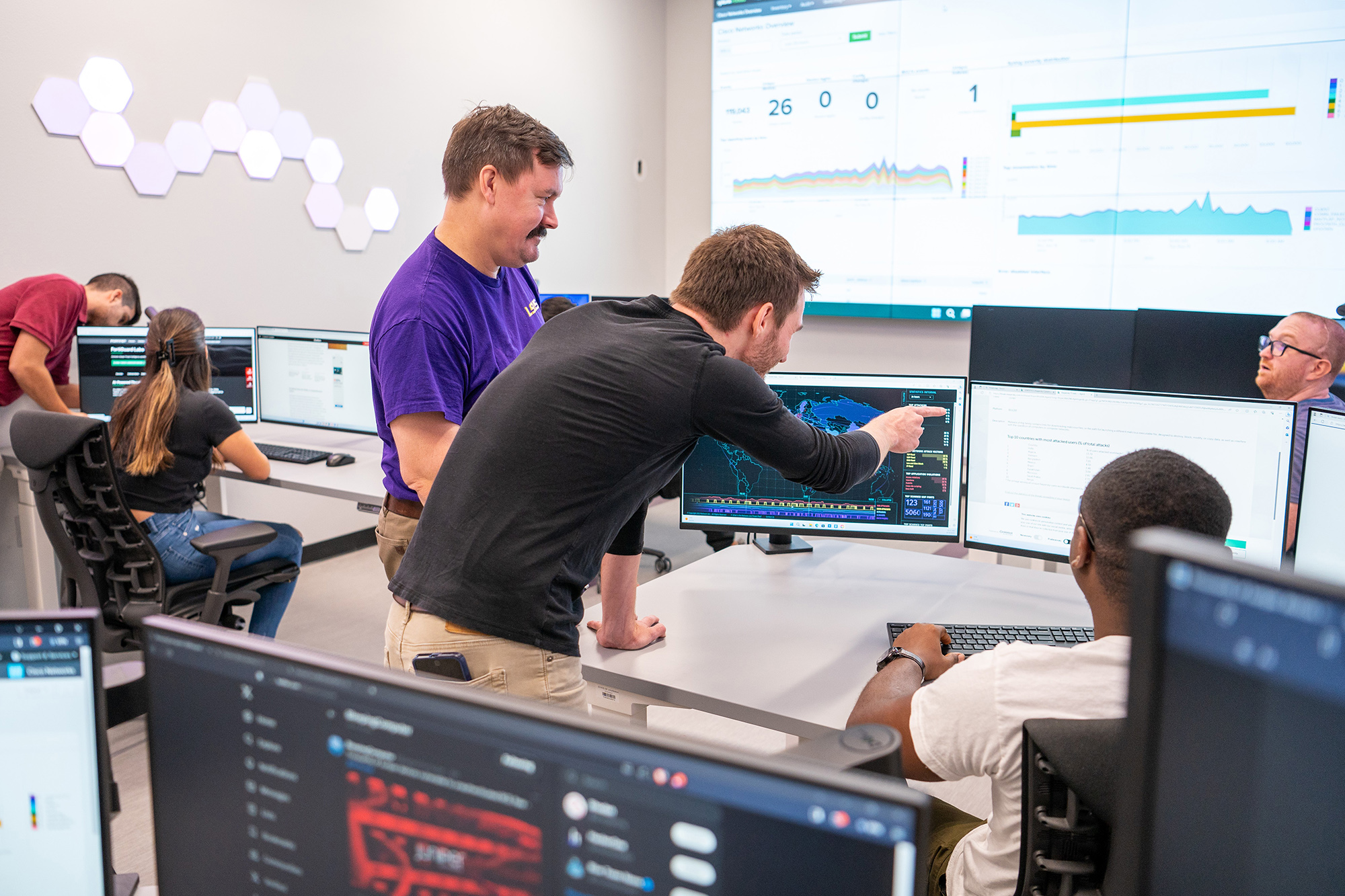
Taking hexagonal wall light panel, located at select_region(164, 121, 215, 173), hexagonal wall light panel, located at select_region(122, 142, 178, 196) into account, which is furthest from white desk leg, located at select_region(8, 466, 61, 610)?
hexagonal wall light panel, located at select_region(164, 121, 215, 173)

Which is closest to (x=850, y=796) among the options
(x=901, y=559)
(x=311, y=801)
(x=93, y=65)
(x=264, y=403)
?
(x=311, y=801)

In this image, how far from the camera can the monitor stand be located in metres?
2.28

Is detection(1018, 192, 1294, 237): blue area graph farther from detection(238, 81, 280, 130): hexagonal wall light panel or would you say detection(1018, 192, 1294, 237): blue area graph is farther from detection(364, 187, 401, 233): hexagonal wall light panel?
detection(238, 81, 280, 130): hexagonal wall light panel

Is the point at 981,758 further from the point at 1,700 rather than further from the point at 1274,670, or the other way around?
the point at 1,700

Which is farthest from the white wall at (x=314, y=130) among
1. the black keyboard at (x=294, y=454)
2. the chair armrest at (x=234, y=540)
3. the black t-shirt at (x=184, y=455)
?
the chair armrest at (x=234, y=540)

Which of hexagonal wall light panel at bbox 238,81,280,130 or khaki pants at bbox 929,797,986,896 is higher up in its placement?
hexagonal wall light panel at bbox 238,81,280,130

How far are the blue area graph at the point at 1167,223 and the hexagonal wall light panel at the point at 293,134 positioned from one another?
11.6ft

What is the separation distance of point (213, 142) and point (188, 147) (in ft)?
0.35

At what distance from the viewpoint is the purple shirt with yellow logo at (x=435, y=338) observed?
168cm

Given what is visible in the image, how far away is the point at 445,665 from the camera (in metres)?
1.39

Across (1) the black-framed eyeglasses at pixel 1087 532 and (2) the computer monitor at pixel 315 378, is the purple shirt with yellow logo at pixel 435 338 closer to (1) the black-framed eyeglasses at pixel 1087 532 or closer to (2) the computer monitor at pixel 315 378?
(1) the black-framed eyeglasses at pixel 1087 532

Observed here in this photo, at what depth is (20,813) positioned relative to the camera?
70 centimetres

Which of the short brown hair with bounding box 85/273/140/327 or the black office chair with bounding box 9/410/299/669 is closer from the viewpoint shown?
the black office chair with bounding box 9/410/299/669

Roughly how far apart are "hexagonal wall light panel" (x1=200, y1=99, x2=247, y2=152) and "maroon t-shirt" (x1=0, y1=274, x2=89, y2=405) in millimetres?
873
